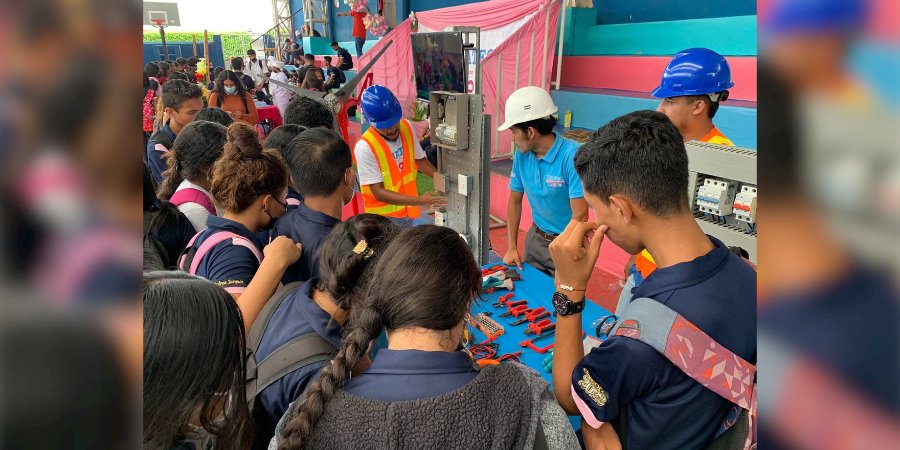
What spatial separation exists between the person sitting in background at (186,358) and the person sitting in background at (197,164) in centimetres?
142

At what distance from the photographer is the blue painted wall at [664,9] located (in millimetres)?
5298

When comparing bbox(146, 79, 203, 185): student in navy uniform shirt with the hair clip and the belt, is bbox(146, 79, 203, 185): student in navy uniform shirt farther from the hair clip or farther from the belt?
the hair clip

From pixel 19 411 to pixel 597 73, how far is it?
673 cm

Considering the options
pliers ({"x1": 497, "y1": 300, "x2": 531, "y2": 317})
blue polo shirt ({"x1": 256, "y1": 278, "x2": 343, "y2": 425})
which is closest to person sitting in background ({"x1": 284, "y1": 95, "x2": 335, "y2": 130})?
pliers ({"x1": 497, "y1": 300, "x2": 531, "y2": 317})

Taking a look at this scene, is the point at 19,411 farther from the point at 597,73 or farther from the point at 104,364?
the point at 597,73

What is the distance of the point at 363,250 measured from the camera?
1.34 m

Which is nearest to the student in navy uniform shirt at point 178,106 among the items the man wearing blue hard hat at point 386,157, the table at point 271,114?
the man wearing blue hard hat at point 386,157

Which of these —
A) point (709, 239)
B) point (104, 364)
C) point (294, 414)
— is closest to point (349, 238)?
point (294, 414)

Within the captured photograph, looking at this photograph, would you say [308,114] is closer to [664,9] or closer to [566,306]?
Result: [566,306]

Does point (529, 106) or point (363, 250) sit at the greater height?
point (529, 106)

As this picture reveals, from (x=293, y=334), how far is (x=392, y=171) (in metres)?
2.09

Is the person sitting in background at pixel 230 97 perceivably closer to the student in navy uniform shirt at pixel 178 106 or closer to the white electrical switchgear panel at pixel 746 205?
the student in navy uniform shirt at pixel 178 106

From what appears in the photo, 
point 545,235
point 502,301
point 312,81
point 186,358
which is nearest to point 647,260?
point 502,301

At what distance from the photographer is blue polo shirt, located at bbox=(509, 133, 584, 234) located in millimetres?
2668
